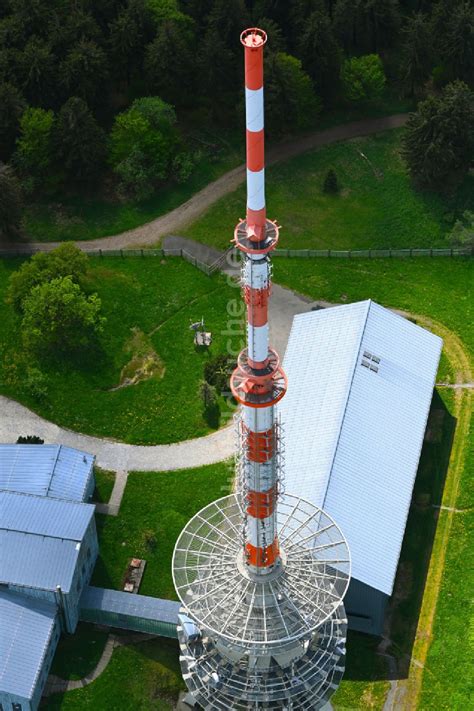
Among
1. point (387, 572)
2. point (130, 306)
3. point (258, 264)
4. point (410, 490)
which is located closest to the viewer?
point (258, 264)

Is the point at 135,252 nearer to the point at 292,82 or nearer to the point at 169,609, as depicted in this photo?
the point at 292,82

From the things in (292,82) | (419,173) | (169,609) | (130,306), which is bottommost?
(169,609)

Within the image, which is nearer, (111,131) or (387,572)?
(387,572)

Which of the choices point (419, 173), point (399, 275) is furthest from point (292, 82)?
point (399, 275)

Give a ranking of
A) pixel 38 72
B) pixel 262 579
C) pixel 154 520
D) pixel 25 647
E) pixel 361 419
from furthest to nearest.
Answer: pixel 38 72 < pixel 154 520 < pixel 361 419 < pixel 25 647 < pixel 262 579

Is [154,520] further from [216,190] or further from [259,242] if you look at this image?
[216,190]

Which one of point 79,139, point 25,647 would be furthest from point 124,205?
point 25,647

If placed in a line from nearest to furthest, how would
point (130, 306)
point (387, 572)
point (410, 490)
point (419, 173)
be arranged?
point (387, 572)
point (410, 490)
point (130, 306)
point (419, 173)
